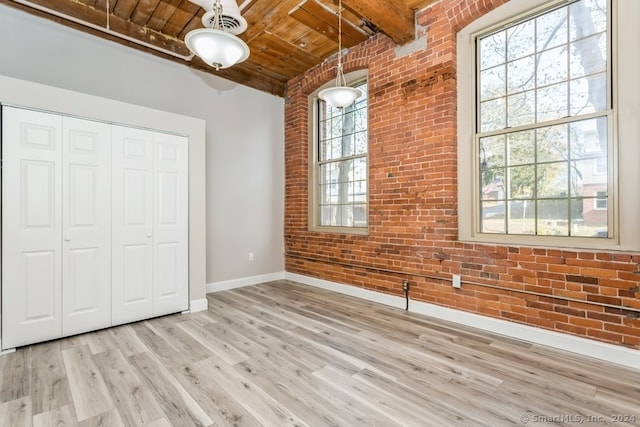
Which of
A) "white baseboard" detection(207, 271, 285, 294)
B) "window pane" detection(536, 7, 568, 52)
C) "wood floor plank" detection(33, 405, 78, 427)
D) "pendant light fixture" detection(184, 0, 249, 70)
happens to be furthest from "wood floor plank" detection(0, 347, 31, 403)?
"window pane" detection(536, 7, 568, 52)

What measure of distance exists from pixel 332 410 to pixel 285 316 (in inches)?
67.1

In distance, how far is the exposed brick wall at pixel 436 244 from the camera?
2.51m

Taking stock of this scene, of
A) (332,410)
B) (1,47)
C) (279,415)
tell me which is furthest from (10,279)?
(332,410)

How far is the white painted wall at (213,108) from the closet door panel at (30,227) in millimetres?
1040

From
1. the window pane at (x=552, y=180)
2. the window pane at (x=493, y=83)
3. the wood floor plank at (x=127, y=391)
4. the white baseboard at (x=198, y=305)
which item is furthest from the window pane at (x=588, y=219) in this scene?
the white baseboard at (x=198, y=305)

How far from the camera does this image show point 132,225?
326cm

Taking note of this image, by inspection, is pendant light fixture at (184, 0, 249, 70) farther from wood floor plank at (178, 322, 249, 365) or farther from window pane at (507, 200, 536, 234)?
window pane at (507, 200, 536, 234)

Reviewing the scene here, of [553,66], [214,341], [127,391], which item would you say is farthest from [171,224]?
[553,66]

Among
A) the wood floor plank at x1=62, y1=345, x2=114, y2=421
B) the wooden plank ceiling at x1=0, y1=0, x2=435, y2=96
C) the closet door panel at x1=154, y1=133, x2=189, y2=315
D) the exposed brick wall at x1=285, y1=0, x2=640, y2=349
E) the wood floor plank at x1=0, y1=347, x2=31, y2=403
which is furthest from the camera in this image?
the closet door panel at x1=154, y1=133, x2=189, y2=315

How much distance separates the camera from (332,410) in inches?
73.0

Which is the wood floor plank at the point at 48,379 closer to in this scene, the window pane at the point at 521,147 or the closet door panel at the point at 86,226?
the closet door panel at the point at 86,226

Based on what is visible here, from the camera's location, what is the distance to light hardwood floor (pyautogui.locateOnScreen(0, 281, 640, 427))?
1.80 metres

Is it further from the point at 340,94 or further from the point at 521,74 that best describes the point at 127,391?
the point at 521,74

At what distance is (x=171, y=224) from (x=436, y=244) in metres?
3.03
